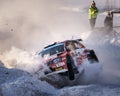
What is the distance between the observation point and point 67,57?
15898mm

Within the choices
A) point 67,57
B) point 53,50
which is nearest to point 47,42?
point 53,50

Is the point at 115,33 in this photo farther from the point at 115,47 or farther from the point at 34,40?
the point at 34,40

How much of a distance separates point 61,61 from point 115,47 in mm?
10638

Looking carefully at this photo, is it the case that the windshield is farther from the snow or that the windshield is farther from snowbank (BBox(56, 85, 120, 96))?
snowbank (BBox(56, 85, 120, 96))

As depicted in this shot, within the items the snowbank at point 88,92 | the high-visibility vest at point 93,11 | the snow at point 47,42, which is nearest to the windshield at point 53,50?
the snow at point 47,42

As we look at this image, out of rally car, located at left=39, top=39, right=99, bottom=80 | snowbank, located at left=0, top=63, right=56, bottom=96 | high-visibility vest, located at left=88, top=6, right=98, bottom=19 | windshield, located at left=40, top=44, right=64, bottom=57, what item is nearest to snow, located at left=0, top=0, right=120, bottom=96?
snowbank, located at left=0, top=63, right=56, bottom=96

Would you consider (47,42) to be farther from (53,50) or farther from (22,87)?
(22,87)

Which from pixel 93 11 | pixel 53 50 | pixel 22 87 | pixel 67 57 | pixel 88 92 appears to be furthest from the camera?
pixel 93 11

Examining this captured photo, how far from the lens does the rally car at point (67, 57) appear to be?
51.4 ft

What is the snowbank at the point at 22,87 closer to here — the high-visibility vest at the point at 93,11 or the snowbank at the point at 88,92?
the snowbank at the point at 88,92

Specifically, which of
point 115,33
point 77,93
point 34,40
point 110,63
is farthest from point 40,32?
point 77,93

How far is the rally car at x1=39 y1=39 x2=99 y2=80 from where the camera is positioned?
1567 centimetres

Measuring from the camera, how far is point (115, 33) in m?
27.2

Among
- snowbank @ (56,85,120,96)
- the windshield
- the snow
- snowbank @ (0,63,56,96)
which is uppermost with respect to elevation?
snowbank @ (0,63,56,96)
